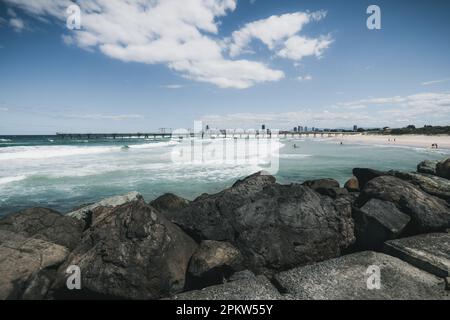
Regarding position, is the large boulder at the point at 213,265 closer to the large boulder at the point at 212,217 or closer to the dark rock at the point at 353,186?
the large boulder at the point at 212,217

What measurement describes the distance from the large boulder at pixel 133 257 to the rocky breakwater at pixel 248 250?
0.01m

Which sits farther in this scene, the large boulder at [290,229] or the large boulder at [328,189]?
the large boulder at [328,189]

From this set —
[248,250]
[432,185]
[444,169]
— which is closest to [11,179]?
[248,250]

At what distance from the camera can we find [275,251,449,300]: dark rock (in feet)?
10.2

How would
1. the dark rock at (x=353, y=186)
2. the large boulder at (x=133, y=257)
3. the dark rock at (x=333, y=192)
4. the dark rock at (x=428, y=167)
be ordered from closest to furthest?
1. the large boulder at (x=133, y=257)
2. the dark rock at (x=333, y=192)
3. the dark rock at (x=353, y=186)
4. the dark rock at (x=428, y=167)

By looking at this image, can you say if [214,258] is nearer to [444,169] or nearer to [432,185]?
[432,185]

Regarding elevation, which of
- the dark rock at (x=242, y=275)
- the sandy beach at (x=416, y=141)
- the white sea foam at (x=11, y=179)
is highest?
the sandy beach at (x=416, y=141)

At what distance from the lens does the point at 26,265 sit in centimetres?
377

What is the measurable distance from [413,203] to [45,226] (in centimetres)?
746

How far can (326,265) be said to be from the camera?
3812 mm

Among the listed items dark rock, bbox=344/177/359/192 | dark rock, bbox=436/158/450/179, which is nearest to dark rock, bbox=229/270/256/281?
dark rock, bbox=344/177/359/192

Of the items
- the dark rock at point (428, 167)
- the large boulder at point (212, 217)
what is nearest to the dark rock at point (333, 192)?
the large boulder at point (212, 217)

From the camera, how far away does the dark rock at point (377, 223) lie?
14.6ft
